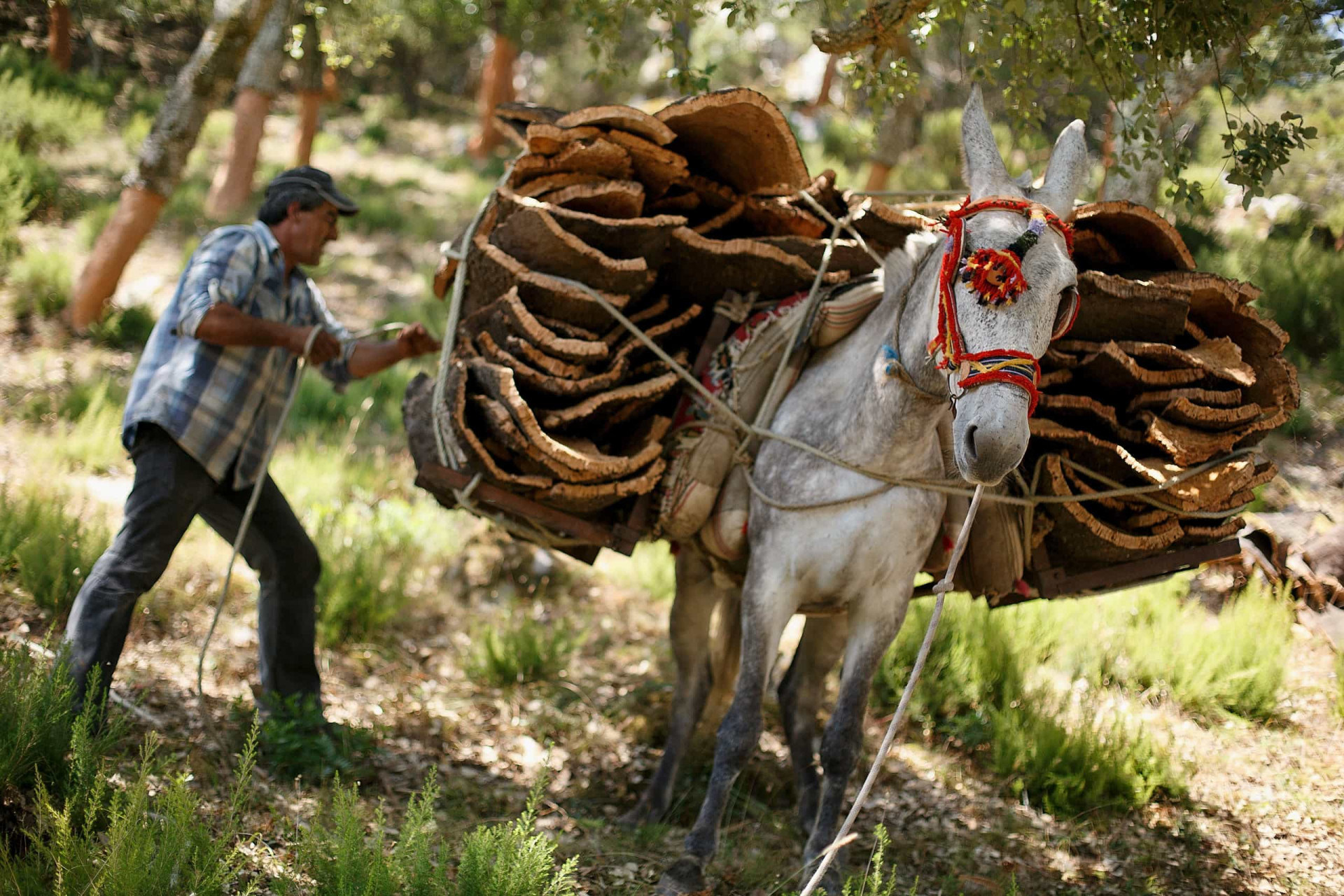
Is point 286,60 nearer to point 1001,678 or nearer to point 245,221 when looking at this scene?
point 245,221

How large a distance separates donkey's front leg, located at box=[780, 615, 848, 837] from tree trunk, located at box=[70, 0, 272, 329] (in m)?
6.07

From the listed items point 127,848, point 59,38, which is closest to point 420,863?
point 127,848

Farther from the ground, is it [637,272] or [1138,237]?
[1138,237]

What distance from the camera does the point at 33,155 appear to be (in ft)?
31.3

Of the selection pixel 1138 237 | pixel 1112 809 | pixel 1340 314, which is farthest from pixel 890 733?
pixel 1340 314

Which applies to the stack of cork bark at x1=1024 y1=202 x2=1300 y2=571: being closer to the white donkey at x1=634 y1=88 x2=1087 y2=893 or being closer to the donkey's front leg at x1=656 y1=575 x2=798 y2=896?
the white donkey at x1=634 y1=88 x2=1087 y2=893

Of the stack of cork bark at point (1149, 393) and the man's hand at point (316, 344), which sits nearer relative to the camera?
the stack of cork bark at point (1149, 393)

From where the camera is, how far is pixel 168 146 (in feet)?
24.9

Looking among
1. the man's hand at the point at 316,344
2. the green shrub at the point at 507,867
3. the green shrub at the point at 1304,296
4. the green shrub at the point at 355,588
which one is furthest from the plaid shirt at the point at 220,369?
the green shrub at the point at 1304,296

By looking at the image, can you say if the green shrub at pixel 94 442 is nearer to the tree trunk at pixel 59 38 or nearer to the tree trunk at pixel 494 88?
the tree trunk at pixel 59 38

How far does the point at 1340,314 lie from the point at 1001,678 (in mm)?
5139

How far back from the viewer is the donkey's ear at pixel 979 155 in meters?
2.92

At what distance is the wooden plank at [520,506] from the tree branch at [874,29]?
2133 mm

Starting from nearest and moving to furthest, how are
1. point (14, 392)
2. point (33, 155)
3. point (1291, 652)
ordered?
point (1291, 652) → point (14, 392) → point (33, 155)
